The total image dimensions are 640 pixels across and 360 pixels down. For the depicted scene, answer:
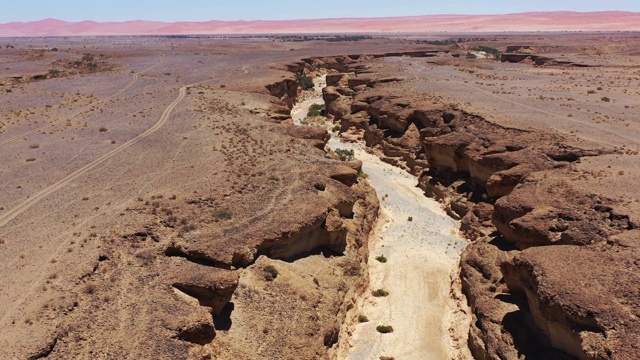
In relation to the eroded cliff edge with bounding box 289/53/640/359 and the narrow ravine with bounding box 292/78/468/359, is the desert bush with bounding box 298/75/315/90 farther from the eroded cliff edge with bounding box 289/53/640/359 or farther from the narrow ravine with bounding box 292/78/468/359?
the narrow ravine with bounding box 292/78/468/359

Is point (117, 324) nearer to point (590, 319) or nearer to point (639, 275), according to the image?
point (590, 319)

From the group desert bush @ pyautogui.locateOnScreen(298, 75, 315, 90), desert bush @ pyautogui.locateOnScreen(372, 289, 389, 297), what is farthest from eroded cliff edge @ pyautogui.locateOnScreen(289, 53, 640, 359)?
desert bush @ pyautogui.locateOnScreen(298, 75, 315, 90)

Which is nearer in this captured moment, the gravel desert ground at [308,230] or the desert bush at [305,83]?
the gravel desert ground at [308,230]

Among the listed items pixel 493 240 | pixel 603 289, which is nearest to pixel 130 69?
pixel 493 240

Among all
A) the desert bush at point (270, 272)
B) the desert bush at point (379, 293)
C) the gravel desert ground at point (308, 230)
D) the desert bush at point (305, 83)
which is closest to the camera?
the gravel desert ground at point (308, 230)

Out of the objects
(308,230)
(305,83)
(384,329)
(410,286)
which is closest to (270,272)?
(308,230)

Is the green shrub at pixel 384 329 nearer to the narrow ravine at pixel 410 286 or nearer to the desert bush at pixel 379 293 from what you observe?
the narrow ravine at pixel 410 286

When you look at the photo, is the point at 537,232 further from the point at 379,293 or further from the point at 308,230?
the point at 308,230

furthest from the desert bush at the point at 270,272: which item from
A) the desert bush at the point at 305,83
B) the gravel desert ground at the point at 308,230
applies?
the desert bush at the point at 305,83
